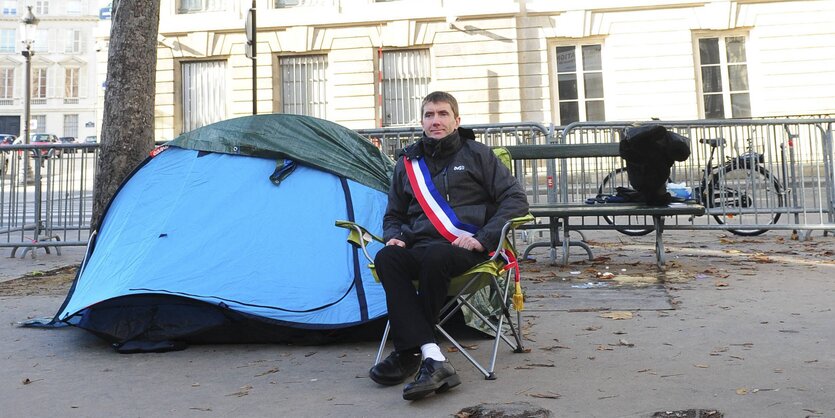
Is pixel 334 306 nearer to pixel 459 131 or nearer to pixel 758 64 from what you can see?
pixel 459 131

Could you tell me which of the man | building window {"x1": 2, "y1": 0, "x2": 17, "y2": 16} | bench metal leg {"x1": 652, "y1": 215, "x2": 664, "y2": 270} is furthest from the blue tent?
building window {"x1": 2, "y1": 0, "x2": 17, "y2": 16}

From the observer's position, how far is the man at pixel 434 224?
11.4 feet

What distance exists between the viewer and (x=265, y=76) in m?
20.2

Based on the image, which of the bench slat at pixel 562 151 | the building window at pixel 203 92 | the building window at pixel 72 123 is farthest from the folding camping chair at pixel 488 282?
the building window at pixel 72 123

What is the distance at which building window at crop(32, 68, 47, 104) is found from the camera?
193 ft

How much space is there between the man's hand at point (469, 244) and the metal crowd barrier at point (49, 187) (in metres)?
6.96

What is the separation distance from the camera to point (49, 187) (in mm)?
9164

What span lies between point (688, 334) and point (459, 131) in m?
1.81

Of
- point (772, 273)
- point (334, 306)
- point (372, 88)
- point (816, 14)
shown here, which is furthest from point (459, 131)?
point (816, 14)

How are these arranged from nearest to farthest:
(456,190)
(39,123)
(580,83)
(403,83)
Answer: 1. (456,190)
2. (580,83)
3. (403,83)
4. (39,123)

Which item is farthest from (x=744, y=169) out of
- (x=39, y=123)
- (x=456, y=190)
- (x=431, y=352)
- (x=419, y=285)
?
(x=39, y=123)

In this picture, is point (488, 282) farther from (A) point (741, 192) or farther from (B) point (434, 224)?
(A) point (741, 192)

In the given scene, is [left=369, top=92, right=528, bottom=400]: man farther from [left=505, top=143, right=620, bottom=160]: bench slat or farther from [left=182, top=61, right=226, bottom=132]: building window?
[left=182, top=61, right=226, bottom=132]: building window

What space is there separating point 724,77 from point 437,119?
16.8 metres
